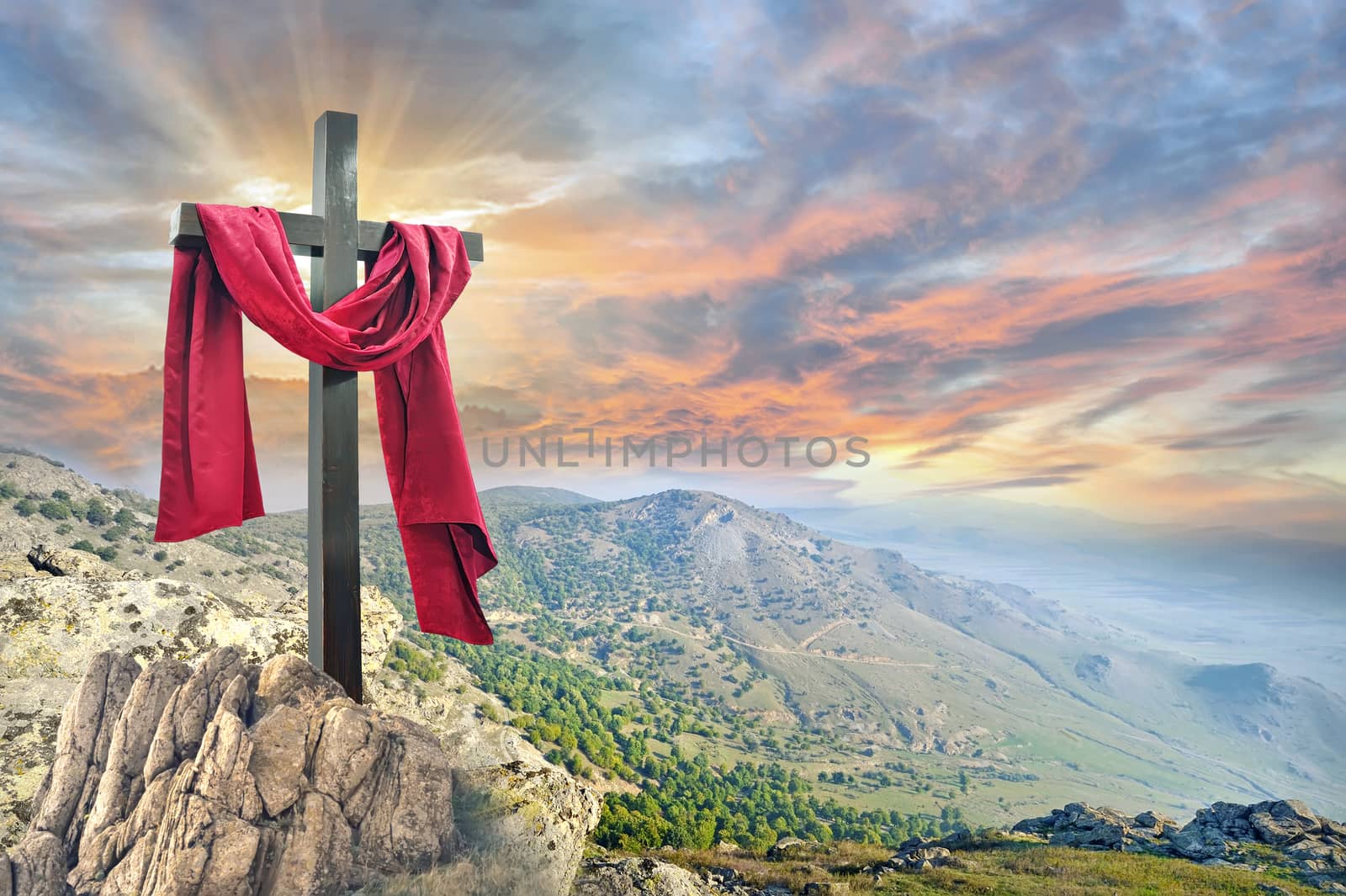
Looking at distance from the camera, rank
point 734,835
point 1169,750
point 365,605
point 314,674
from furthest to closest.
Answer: point 1169,750
point 734,835
point 365,605
point 314,674

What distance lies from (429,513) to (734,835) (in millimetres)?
33215

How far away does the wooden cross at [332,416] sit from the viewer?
4492mm

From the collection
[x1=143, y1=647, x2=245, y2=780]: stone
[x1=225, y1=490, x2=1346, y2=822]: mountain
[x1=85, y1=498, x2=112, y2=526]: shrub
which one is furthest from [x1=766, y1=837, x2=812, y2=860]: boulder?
[x1=85, y1=498, x2=112, y2=526]: shrub

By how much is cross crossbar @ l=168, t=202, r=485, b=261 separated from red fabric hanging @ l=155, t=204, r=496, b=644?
6 cm

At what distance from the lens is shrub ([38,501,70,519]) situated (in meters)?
26.6

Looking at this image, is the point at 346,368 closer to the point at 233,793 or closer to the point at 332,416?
the point at 332,416

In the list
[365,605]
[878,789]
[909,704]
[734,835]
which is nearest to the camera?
[365,605]

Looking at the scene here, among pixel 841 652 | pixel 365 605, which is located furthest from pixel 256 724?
pixel 841 652

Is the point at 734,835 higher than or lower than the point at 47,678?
lower

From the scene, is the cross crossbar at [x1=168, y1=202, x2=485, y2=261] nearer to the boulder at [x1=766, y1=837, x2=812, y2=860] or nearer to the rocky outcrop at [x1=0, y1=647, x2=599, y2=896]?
the rocky outcrop at [x1=0, y1=647, x2=599, y2=896]

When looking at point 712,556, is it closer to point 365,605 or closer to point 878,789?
point 878,789

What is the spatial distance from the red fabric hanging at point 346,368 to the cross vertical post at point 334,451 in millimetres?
197

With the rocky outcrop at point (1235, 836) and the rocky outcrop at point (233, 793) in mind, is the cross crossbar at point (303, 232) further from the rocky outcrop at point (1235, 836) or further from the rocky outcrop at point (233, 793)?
the rocky outcrop at point (1235, 836)

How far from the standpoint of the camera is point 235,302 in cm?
443
